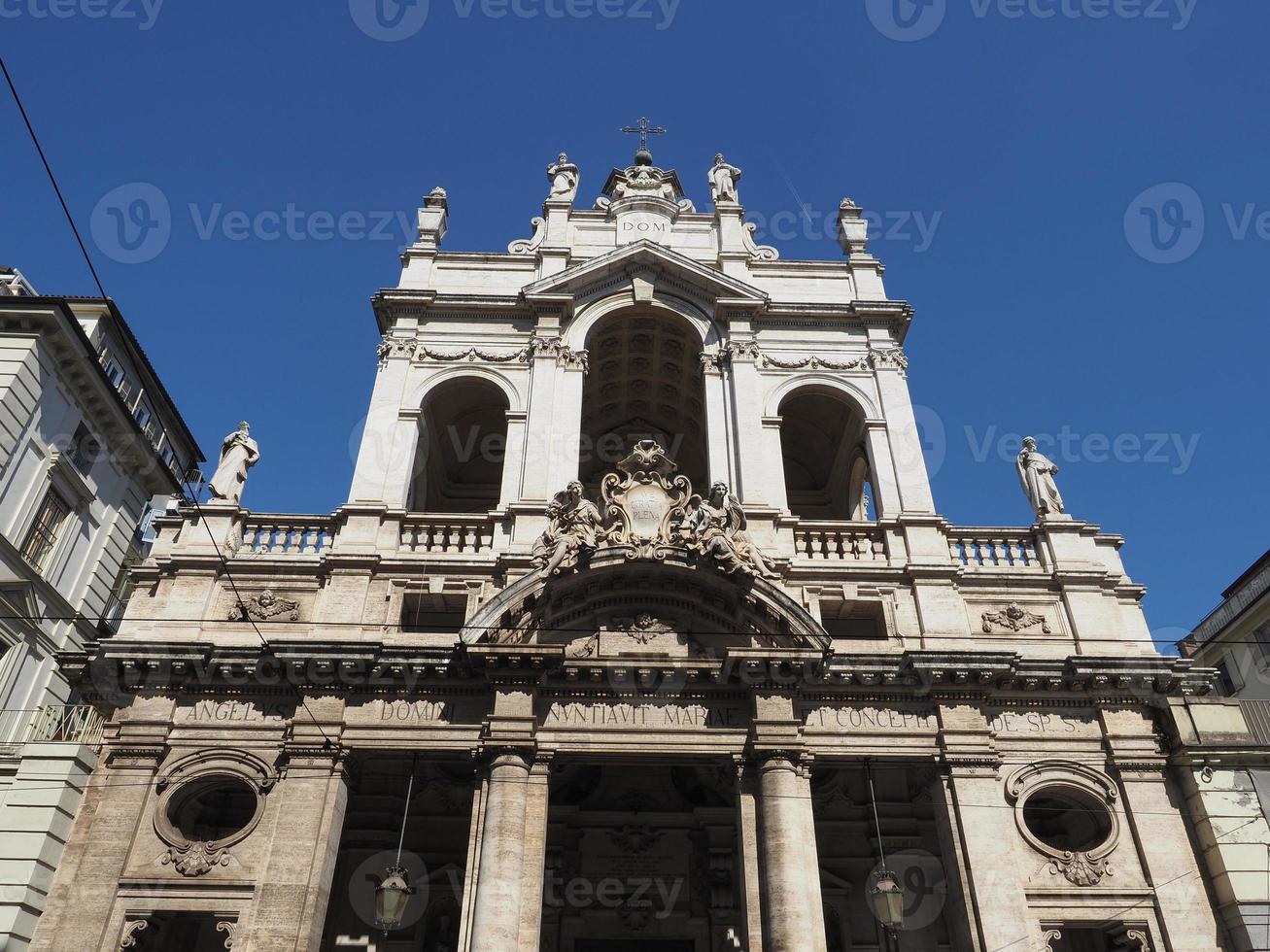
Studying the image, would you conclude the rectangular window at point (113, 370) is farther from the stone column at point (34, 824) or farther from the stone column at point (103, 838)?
the stone column at point (34, 824)

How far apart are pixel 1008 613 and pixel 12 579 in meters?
22.7

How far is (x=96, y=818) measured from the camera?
1652 cm

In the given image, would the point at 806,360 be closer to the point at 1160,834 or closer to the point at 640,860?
the point at 640,860

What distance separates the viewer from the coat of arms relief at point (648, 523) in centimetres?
1831

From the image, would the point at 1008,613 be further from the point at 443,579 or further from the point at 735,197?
the point at 735,197

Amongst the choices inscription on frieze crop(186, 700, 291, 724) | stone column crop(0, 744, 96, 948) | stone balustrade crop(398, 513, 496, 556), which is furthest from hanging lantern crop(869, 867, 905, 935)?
stone column crop(0, 744, 96, 948)

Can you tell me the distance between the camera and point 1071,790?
17.7 m

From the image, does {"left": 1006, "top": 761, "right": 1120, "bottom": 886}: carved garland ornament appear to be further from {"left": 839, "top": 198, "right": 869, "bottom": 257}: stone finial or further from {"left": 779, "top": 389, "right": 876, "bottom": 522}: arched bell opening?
{"left": 839, "top": 198, "right": 869, "bottom": 257}: stone finial

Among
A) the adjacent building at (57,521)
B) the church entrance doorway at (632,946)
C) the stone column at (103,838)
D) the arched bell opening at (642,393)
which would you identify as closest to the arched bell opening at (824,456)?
the arched bell opening at (642,393)

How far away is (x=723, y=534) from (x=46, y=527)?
57.5 ft

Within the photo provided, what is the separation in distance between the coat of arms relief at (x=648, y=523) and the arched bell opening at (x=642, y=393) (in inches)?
218

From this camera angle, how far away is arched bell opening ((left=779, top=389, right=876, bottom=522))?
25.3 meters

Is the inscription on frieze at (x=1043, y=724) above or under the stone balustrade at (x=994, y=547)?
under

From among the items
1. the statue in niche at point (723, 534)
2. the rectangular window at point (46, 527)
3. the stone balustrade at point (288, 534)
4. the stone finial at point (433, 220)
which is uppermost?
the stone finial at point (433, 220)
